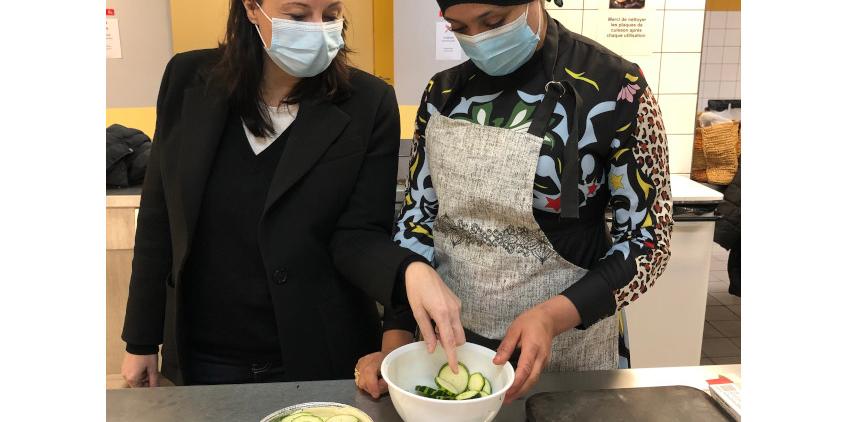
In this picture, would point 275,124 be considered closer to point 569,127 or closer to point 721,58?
point 569,127

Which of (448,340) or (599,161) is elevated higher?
(599,161)

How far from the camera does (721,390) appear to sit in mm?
1013

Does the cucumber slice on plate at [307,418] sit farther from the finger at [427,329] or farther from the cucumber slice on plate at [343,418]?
the finger at [427,329]

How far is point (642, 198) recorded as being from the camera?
3.65 ft

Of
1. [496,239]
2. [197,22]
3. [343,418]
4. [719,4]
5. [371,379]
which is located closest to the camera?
[343,418]

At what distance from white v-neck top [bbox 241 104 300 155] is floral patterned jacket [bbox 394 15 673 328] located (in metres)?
0.34

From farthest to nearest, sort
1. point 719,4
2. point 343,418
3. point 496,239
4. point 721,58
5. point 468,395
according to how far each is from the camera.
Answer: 1. point 721,58
2. point 719,4
3. point 496,239
4. point 468,395
5. point 343,418

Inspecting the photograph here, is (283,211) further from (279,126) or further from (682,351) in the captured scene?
(682,351)

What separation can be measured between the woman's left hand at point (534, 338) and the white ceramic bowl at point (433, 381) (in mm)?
19

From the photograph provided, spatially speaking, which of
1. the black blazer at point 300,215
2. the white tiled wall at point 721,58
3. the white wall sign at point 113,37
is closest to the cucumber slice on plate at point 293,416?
the black blazer at point 300,215

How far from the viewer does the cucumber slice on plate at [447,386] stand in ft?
3.16

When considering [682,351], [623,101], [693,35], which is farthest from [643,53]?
[623,101]

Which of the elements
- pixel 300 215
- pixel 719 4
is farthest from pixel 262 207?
pixel 719 4

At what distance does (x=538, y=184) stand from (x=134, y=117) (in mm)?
2471
